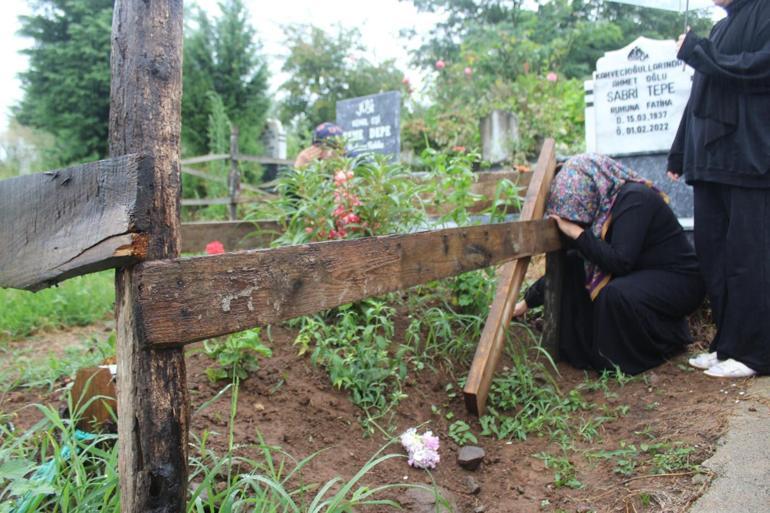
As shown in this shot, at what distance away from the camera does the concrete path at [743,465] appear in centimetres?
182

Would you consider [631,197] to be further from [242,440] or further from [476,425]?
[242,440]

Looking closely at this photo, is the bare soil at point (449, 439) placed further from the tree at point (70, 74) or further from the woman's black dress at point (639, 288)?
the tree at point (70, 74)

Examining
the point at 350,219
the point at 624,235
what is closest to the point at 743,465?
the point at 624,235

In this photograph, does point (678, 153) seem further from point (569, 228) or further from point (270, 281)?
point (270, 281)

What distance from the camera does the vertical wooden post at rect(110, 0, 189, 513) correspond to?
1.26 metres

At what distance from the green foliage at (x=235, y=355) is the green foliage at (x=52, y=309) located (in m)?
1.89

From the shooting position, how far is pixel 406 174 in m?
3.16

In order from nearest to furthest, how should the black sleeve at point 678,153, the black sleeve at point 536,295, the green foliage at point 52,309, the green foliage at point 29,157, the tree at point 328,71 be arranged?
the black sleeve at point 678,153 → the black sleeve at point 536,295 → the green foliage at point 52,309 → the green foliage at point 29,157 → the tree at point 328,71

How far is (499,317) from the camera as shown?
275 centimetres

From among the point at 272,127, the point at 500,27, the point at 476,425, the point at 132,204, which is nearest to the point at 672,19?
the point at 500,27

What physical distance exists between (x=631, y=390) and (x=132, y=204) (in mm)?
2495

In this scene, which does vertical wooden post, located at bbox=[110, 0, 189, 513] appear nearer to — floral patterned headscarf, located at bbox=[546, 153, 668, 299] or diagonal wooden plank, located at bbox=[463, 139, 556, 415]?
diagonal wooden plank, located at bbox=[463, 139, 556, 415]

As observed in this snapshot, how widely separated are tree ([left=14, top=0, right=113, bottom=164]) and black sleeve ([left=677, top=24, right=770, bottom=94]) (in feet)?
31.4

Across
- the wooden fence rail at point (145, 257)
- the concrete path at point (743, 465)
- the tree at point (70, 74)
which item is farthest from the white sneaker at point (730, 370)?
the tree at point (70, 74)
